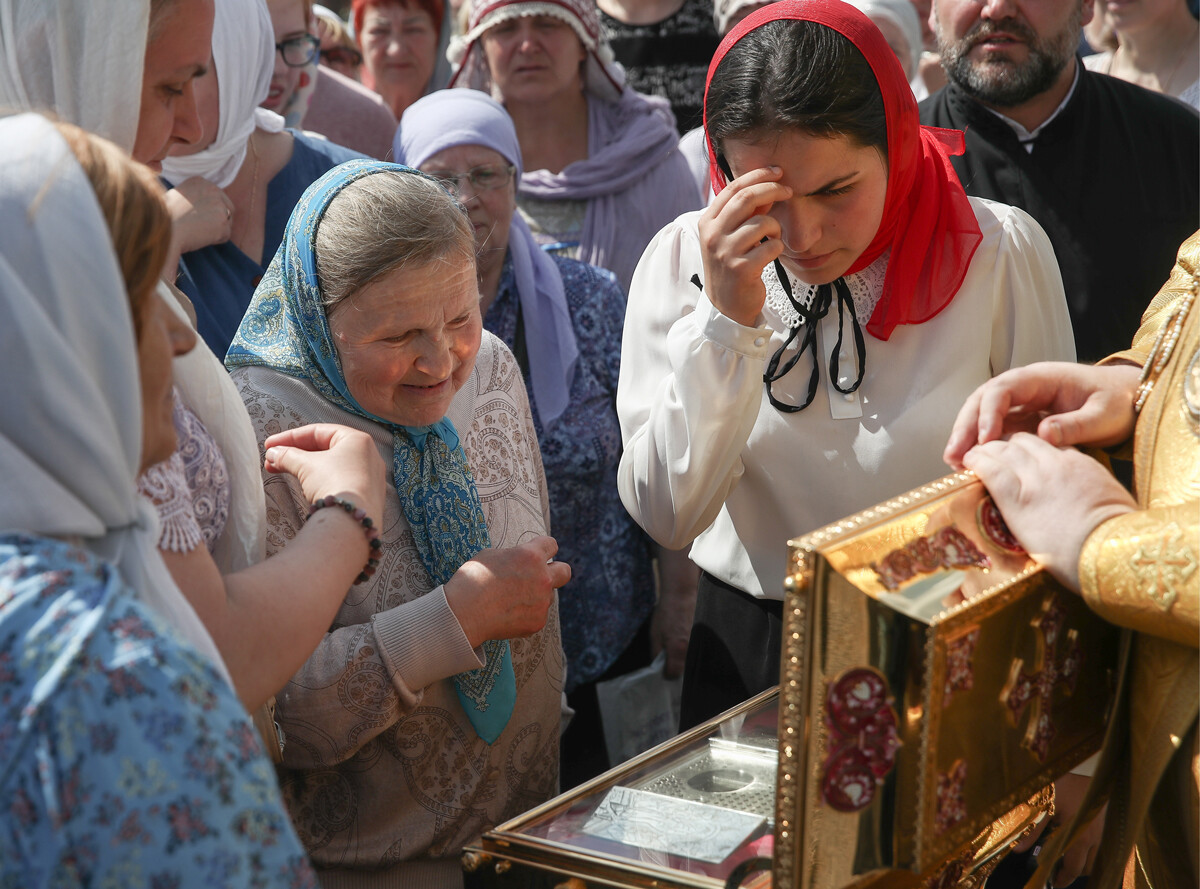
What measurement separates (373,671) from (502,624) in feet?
0.68

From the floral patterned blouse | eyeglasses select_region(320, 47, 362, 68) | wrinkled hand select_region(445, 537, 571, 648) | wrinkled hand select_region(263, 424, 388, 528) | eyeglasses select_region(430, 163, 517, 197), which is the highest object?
eyeglasses select_region(320, 47, 362, 68)

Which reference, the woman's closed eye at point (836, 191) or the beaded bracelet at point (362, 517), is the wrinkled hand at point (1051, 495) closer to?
the woman's closed eye at point (836, 191)

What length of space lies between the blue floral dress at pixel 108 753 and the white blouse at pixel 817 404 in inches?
38.3

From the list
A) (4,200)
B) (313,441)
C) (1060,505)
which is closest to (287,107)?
(313,441)

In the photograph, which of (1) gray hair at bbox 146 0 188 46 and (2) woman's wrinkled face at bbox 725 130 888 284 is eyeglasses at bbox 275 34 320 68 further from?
(2) woman's wrinkled face at bbox 725 130 888 284

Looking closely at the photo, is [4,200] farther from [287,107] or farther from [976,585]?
[287,107]

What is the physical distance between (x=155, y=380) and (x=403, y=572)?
81 centimetres

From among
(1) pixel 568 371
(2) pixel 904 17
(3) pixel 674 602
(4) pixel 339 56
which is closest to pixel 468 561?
(1) pixel 568 371

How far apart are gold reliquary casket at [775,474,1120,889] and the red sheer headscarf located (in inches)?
25.0

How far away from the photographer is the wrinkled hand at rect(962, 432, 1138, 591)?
1.18 metres

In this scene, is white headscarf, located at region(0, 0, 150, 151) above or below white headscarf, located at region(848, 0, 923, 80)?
below

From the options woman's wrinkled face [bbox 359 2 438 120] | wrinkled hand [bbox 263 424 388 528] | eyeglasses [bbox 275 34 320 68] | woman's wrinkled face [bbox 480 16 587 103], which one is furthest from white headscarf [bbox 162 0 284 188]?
woman's wrinkled face [bbox 359 2 438 120]

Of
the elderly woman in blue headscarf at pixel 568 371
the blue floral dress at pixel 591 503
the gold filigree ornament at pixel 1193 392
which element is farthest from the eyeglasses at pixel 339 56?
the gold filigree ornament at pixel 1193 392

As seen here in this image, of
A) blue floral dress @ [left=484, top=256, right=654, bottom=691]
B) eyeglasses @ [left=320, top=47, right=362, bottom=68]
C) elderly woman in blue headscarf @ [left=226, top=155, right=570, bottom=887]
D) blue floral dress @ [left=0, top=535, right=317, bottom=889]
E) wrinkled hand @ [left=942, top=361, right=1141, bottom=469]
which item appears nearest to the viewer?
blue floral dress @ [left=0, top=535, right=317, bottom=889]
